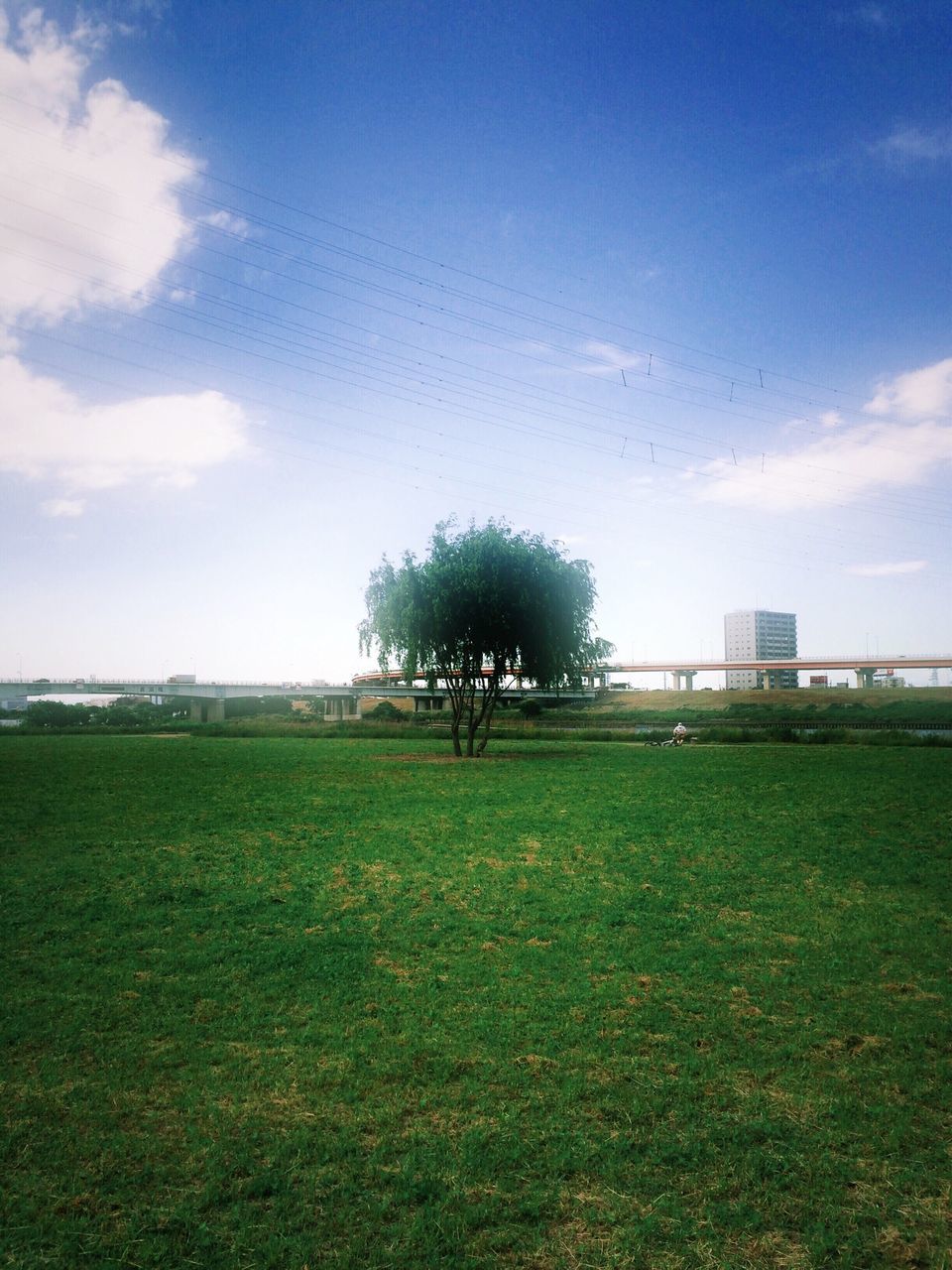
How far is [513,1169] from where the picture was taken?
4395 mm

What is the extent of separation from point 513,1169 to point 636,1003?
2.59 m

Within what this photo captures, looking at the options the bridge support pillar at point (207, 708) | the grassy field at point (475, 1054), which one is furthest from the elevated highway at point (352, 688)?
the grassy field at point (475, 1054)

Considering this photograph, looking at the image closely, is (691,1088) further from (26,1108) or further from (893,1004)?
(26,1108)

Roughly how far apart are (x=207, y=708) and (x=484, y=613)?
69.9 meters

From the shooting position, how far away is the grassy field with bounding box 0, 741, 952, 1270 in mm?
3969

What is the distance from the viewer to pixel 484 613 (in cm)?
3375

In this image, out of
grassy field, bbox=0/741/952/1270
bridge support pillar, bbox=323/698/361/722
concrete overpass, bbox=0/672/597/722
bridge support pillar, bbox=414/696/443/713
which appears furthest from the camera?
bridge support pillar, bbox=414/696/443/713

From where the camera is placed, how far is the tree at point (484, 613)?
3375 centimetres

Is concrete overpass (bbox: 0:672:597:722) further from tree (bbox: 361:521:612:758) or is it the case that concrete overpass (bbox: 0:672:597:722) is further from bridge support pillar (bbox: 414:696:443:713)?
tree (bbox: 361:521:612:758)

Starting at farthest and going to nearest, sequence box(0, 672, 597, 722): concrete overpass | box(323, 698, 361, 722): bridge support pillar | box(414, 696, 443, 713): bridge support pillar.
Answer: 1. box(414, 696, 443, 713): bridge support pillar
2. box(323, 698, 361, 722): bridge support pillar
3. box(0, 672, 597, 722): concrete overpass

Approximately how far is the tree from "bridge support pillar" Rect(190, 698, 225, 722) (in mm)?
61512

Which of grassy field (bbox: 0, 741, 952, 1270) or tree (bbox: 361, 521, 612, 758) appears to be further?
tree (bbox: 361, 521, 612, 758)

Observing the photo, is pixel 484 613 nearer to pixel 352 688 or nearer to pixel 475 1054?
pixel 475 1054

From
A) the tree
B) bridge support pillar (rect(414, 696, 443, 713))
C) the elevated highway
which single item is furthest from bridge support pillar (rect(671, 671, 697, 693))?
the tree
